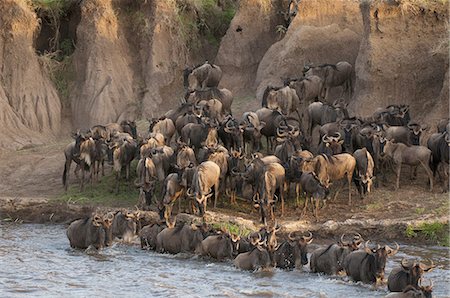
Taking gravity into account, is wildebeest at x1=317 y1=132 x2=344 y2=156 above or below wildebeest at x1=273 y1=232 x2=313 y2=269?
above

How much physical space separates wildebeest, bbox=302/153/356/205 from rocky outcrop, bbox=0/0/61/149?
12.2 metres

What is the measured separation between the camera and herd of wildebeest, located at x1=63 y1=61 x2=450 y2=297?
2139 centimetres

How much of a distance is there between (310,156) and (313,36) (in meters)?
8.46

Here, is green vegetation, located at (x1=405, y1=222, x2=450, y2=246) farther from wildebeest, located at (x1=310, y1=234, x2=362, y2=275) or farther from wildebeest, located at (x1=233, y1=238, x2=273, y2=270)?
wildebeest, located at (x1=233, y1=238, x2=273, y2=270)

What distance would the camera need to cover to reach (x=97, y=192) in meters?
26.7

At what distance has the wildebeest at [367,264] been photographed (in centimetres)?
1908

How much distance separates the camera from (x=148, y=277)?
798 inches

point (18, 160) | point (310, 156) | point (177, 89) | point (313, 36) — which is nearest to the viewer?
point (310, 156)

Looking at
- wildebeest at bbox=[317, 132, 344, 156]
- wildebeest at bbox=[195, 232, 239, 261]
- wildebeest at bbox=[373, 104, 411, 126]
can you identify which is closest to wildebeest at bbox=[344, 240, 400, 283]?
wildebeest at bbox=[195, 232, 239, 261]

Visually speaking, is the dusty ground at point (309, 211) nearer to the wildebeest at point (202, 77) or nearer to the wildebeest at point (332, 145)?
the wildebeest at point (332, 145)

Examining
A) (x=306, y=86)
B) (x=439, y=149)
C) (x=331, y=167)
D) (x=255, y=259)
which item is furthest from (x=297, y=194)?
(x=306, y=86)

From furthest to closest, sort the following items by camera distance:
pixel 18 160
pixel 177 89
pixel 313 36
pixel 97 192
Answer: pixel 177 89 < pixel 313 36 < pixel 18 160 < pixel 97 192

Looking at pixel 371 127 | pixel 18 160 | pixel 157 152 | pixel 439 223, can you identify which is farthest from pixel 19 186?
pixel 439 223

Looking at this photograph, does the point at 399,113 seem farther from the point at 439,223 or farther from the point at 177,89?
the point at 177,89
